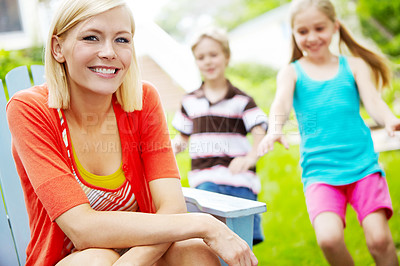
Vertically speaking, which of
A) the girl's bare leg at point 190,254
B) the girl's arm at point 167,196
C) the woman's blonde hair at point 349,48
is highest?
the woman's blonde hair at point 349,48

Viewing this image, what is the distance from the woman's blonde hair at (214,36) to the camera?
260 centimetres

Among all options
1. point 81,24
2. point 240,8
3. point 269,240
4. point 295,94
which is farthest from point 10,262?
point 240,8

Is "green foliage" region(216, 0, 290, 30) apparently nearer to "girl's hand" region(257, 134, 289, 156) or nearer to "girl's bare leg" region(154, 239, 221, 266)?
"girl's hand" region(257, 134, 289, 156)

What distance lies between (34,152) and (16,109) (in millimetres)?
145

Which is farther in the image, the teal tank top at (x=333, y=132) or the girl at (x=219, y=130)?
the girl at (x=219, y=130)

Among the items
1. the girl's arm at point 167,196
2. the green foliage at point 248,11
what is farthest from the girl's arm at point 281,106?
the green foliage at point 248,11

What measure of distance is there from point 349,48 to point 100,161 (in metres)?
1.40

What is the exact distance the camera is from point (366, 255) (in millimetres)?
2672

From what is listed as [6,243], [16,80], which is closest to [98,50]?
[16,80]

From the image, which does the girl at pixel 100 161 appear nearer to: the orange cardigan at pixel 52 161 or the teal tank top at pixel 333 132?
the orange cardigan at pixel 52 161

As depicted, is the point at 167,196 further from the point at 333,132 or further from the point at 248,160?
the point at 333,132

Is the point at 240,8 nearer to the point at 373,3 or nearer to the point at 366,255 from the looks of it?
the point at 373,3

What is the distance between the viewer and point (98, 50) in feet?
4.80

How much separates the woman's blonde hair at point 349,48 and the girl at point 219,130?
14.9 inches
